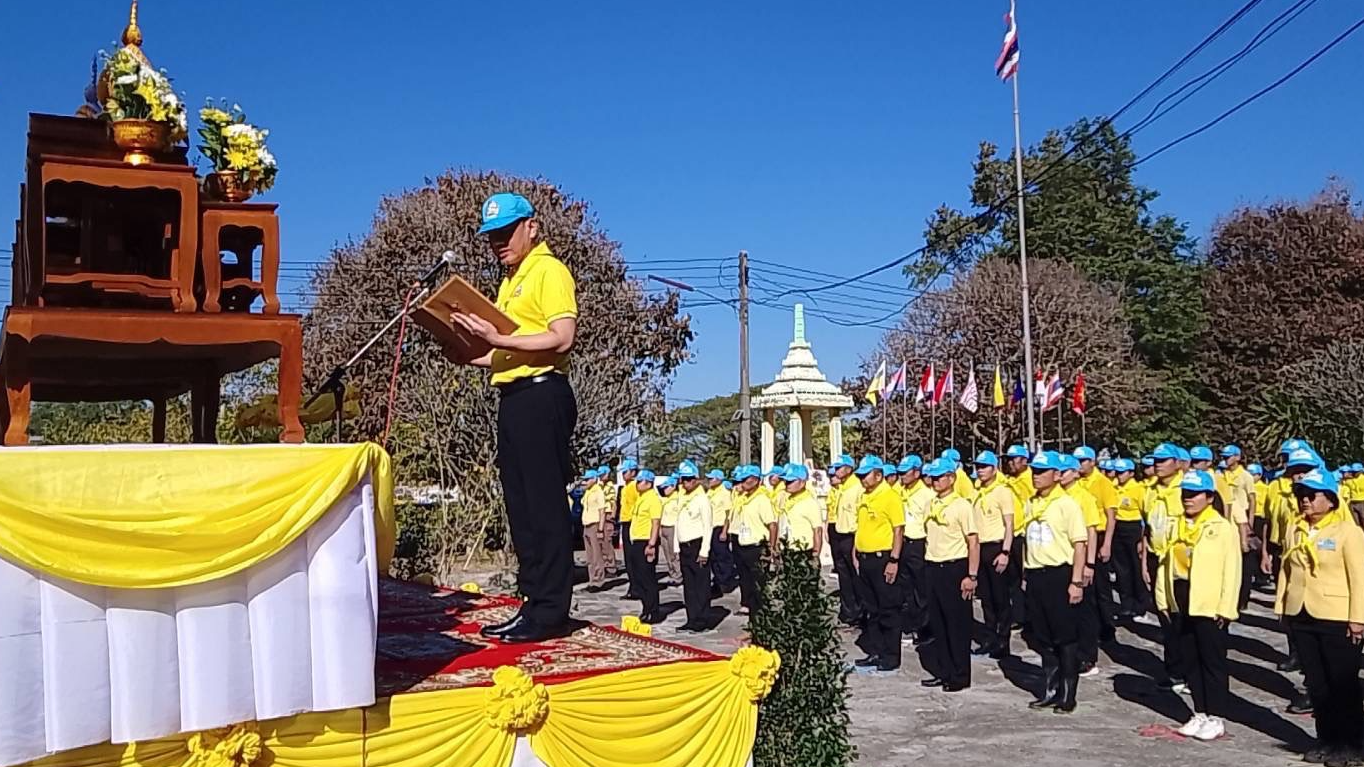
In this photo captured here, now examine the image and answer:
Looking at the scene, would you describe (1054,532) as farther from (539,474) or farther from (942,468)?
(539,474)

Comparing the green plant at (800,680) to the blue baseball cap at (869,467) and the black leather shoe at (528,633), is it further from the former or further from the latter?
the blue baseball cap at (869,467)

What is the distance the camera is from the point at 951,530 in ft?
30.7

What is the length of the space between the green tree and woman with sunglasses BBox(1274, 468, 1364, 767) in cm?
2359

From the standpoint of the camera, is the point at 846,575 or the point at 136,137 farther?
the point at 846,575

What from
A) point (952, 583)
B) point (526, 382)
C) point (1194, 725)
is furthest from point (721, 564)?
point (526, 382)

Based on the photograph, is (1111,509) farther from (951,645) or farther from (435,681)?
(435,681)

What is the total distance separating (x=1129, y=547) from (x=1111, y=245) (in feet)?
87.7

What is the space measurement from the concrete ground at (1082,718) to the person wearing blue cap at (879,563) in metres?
0.30

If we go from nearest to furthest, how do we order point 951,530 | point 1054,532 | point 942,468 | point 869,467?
point 1054,532 < point 951,530 < point 942,468 < point 869,467

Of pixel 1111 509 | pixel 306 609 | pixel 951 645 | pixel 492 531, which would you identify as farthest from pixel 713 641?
pixel 306 609

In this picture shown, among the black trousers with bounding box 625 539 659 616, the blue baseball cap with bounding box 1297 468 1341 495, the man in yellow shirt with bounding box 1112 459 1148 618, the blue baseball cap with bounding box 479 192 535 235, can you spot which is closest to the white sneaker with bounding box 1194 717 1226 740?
the blue baseball cap with bounding box 1297 468 1341 495

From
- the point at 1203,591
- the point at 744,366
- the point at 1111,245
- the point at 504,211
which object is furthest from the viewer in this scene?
the point at 1111,245

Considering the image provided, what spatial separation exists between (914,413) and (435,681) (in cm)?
2746

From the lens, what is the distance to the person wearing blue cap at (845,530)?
471 inches
